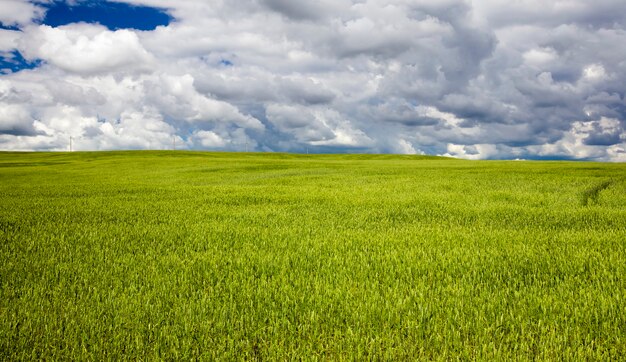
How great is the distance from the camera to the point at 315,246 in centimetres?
731

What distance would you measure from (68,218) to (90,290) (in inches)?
258

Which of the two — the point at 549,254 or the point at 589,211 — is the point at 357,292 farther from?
the point at 589,211

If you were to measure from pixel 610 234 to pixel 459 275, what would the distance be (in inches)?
181

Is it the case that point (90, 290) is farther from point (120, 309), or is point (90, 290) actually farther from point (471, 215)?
point (471, 215)

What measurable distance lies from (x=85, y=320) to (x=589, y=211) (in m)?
12.5

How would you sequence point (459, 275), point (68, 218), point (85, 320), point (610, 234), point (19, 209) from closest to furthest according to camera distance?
point (85, 320) → point (459, 275) → point (610, 234) → point (68, 218) → point (19, 209)

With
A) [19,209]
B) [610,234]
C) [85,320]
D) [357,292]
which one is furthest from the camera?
[19,209]

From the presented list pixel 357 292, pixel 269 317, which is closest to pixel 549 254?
pixel 357 292

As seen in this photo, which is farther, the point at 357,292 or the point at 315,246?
the point at 315,246

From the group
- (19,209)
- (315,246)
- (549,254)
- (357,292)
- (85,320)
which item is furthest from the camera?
(19,209)

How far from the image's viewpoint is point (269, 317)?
4543 millimetres

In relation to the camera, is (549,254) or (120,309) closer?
(120,309)

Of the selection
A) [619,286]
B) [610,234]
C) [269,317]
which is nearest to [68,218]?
[269,317]

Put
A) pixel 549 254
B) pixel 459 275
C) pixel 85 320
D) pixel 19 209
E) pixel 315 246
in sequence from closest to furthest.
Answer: pixel 85 320 < pixel 459 275 < pixel 549 254 < pixel 315 246 < pixel 19 209
